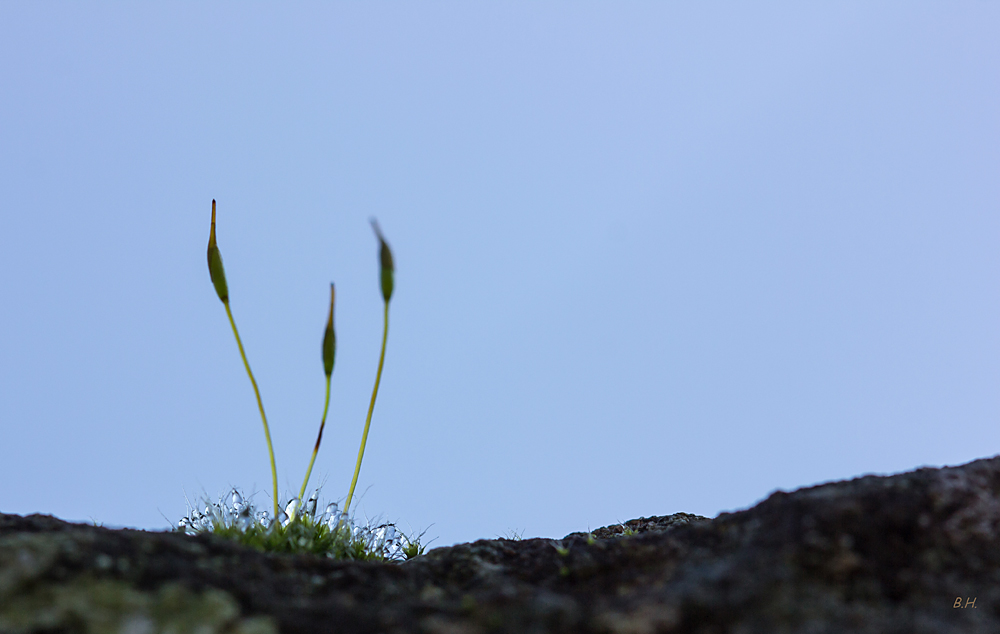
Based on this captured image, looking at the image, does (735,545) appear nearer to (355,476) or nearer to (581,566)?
(581,566)

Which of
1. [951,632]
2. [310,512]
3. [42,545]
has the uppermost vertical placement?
[310,512]

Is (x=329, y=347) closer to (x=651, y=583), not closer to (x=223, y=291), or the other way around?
(x=223, y=291)

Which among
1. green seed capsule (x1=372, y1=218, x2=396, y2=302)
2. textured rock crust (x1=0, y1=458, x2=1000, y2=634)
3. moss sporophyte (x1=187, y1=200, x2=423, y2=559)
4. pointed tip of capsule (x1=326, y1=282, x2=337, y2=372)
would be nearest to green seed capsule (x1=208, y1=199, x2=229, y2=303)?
moss sporophyte (x1=187, y1=200, x2=423, y2=559)

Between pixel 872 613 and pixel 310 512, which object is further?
pixel 310 512

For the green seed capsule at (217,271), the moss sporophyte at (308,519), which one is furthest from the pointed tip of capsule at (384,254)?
the green seed capsule at (217,271)

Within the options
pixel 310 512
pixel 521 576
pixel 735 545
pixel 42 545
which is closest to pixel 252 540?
pixel 310 512

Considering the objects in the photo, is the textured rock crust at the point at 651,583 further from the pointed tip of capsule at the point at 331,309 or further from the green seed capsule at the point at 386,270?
the green seed capsule at the point at 386,270

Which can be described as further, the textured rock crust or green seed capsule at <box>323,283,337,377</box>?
green seed capsule at <box>323,283,337,377</box>

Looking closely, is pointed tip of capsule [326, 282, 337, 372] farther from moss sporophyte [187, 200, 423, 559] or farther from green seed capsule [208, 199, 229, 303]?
green seed capsule [208, 199, 229, 303]
